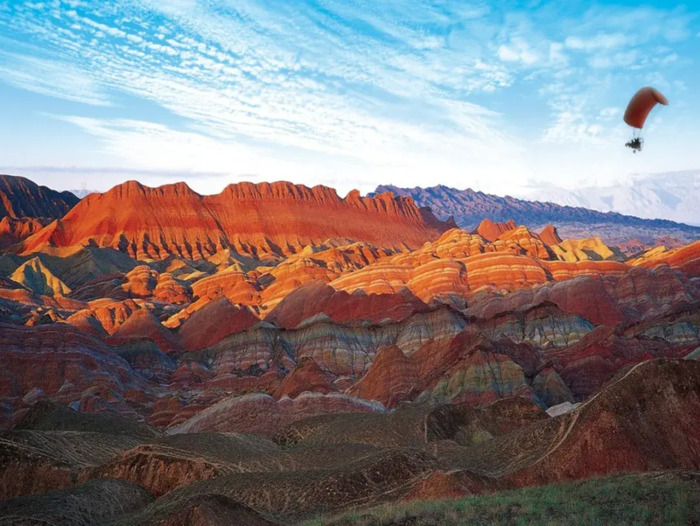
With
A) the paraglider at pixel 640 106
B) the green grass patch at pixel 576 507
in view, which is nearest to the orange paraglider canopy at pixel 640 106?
the paraglider at pixel 640 106

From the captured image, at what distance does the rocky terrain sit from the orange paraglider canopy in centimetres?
1469

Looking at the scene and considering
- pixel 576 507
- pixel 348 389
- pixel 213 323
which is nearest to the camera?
pixel 576 507

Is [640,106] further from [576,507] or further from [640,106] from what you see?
[576,507]

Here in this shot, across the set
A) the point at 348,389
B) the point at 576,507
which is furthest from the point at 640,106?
the point at 348,389

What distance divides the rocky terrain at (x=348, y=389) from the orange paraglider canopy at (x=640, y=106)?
14.7 metres

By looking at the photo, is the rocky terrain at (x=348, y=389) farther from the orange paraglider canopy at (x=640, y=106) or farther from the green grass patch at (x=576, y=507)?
the orange paraglider canopy at (x=640, y=106)

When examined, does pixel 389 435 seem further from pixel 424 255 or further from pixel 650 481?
pixel 424 255

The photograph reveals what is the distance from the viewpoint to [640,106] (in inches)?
882

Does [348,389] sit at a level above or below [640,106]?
below

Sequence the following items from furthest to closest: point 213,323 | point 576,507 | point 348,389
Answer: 1. point 213,323
2. point 348,389
3. point 576,507

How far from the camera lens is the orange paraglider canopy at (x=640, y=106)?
21859 millimetres

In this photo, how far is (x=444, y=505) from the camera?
24.3 metres

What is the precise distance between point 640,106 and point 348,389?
8006cm

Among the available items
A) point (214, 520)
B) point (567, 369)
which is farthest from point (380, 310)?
point (214, 520)
